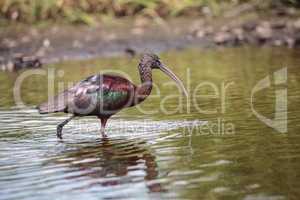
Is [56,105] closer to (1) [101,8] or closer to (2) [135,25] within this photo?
(2) [135,25]

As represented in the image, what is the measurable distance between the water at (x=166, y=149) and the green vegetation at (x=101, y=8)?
20.7ft

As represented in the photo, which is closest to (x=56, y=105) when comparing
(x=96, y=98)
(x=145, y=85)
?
(x=96, y=98)

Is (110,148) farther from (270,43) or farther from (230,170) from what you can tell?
(270,43)

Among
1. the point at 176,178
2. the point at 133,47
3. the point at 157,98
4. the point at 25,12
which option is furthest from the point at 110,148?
the point at 25,12

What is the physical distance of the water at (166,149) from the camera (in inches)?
253

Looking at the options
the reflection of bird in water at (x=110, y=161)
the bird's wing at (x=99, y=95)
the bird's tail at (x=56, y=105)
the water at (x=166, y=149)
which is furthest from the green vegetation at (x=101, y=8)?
the reflection of bird in water at (x=110, y=161)

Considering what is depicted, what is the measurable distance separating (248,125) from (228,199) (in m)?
2.91

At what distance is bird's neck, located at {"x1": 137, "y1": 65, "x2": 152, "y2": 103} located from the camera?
30.6 ft

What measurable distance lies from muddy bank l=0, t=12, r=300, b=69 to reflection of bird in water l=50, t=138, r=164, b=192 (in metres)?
8.58

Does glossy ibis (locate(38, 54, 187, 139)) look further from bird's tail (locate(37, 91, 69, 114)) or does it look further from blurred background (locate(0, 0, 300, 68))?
blurred background (locate(0, 0, 300, 68))

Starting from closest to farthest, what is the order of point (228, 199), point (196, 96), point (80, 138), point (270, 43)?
point (228, 199), point (80, 138), point (196, 96), point (270, 43)

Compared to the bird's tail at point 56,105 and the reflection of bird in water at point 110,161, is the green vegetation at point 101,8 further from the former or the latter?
the reflection of bird in water at point 110,161

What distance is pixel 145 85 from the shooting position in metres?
9.41

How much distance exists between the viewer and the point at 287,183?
6.39 meters
